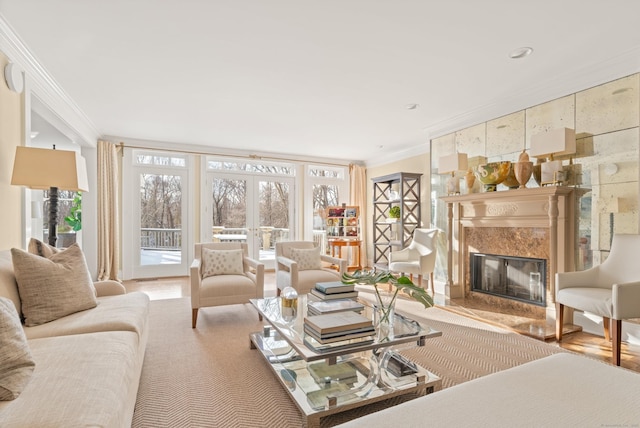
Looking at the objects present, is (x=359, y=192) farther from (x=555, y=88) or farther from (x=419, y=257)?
(x=555, y=88)

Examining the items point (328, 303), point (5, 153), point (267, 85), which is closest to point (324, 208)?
point (267, 85)

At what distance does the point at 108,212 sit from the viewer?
203 inches

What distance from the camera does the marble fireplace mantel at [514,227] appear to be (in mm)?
3264

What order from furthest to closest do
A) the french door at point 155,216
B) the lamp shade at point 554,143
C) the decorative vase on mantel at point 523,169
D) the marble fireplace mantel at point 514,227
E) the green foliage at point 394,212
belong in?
the green foliage at point 394,212 < the french door at point 155,216 < the decorative vase on mantel at point 523,169 < the marble fireplace mantel at point 514,227 < the lamp shade at point 554,143

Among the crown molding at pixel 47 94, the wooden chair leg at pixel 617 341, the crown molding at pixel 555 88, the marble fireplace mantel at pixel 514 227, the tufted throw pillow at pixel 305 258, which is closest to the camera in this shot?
the wooden chair leg at pixel 617 341

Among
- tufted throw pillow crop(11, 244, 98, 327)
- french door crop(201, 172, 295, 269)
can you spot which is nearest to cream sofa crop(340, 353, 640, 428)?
tufted throw pillow crop(11, 244, 98, 327)

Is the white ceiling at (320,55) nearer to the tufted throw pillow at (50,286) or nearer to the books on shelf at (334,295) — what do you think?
the tufted throw pillow at (50,286)

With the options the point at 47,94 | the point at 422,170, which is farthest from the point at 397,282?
the point at 422,170

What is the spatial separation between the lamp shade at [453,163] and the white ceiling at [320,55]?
0.50 meters

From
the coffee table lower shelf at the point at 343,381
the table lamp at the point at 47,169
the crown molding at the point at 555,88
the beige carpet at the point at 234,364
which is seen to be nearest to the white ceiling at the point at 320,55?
the crown molding at the point at 555,88

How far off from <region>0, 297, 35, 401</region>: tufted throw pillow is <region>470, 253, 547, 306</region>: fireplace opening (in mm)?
4207

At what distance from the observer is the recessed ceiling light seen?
2699 mm

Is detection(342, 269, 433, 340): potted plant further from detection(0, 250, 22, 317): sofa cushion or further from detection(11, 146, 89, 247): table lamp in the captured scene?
detection(11, 146, 89, 247): table lamp

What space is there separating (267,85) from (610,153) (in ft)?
10.8
